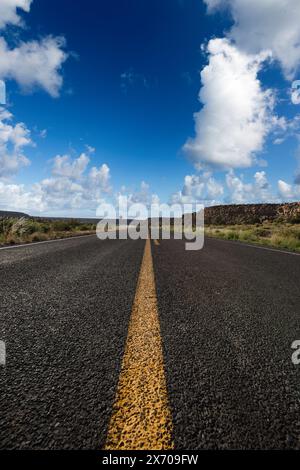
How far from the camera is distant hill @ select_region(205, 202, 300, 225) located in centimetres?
6719

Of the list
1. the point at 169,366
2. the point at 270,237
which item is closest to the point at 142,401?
the point at 169,366

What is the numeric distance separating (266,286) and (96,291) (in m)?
2.36

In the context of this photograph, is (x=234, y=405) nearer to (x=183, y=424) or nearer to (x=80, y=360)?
(x=183, y=424)

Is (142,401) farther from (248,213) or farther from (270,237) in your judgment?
(248,213)

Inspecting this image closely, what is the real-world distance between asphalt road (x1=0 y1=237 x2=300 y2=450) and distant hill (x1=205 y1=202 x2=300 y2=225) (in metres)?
65.3

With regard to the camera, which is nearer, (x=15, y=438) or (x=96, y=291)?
(x=15, y=438)

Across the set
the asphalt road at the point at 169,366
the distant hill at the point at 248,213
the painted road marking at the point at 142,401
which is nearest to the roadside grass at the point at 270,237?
the asphalt road at the point at 169,366

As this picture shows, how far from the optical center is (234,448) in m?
0.78

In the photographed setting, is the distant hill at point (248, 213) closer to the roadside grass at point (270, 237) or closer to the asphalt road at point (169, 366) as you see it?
the roadside grass at point (270, 237)

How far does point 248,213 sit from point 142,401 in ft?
299

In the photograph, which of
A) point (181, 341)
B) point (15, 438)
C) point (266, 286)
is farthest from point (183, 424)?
point (266, 286)

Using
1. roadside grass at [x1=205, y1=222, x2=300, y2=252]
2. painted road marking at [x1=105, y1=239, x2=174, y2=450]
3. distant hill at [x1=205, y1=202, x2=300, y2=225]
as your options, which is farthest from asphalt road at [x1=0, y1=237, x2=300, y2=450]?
distant hill at [x1=205, y1=202, x2=300, y2=225]
